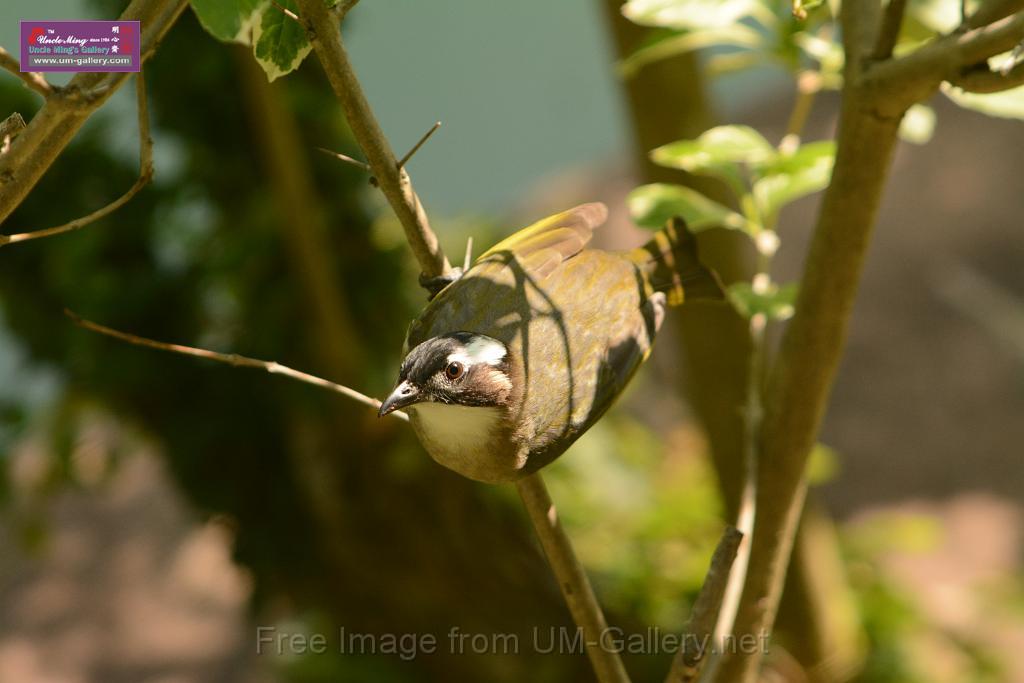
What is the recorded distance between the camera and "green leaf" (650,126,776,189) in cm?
134

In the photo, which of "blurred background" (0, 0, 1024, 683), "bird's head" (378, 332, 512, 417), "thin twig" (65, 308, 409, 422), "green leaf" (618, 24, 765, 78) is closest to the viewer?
"thin twig" (65, 308, 409, 422)

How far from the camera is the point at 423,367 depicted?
43.7 inches

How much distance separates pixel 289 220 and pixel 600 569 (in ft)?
4.53

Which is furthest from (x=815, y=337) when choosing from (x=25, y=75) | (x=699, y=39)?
(x=25, y=75)

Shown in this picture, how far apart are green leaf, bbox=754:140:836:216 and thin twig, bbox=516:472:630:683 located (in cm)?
53

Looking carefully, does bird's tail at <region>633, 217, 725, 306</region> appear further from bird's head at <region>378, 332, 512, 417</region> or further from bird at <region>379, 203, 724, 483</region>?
bird's head at <region>378, 332, 512, 417</region>

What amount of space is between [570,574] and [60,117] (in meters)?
0.65

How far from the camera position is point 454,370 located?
112 centimetres

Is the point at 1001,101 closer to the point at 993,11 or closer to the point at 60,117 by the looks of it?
the point at 993,11

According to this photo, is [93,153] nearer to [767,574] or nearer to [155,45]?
[155,45]

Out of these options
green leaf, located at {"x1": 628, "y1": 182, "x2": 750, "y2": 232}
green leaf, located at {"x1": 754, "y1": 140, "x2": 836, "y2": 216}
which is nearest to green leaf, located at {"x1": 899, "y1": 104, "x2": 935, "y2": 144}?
green leaf, located at {"x1": 754, "y1": 140, "x2": 836, "y2": 216}

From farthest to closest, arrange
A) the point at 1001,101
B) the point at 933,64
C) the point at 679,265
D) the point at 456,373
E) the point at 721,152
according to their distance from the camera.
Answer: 1. the point at 679,265
2. the point at 721,152
3. the point at 1001,101
4. the point at 456,373
5. the point at 933,64

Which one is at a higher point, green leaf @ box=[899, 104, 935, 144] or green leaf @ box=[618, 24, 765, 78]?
green leaf @ box=[618, 24, 765, 78]

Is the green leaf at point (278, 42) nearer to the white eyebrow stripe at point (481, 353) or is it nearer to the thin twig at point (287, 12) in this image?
the thin twig at point (287, 12)
